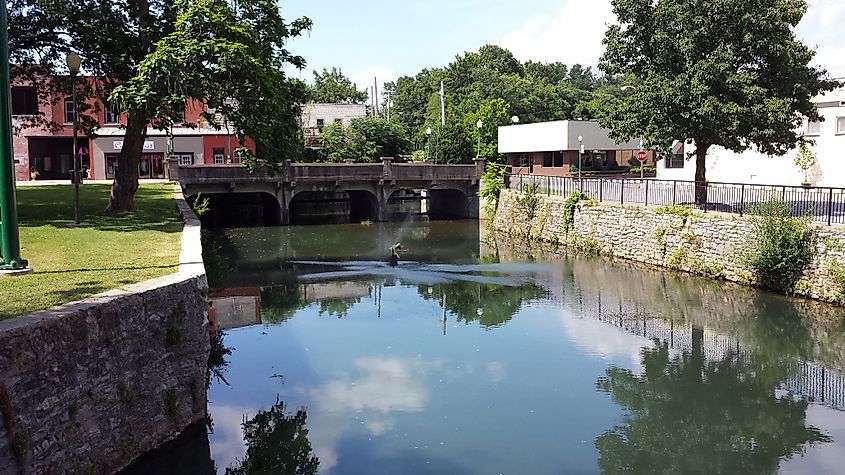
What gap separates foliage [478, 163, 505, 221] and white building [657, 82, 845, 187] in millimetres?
9208

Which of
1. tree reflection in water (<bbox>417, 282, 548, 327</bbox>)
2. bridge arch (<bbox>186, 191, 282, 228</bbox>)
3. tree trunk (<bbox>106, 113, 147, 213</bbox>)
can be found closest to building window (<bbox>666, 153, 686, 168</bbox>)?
bridge arch (<bbox>186, 191, 282, 228</bbox>)

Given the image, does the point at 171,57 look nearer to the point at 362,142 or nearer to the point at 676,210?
the point at 676,210

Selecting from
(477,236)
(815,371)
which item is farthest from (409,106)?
(815,371)

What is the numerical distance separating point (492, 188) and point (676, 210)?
58.3 ft

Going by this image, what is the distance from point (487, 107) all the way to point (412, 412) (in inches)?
2205

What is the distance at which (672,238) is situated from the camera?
25953mm

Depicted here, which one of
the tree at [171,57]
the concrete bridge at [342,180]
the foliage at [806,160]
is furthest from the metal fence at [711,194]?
the tree at [171,57]

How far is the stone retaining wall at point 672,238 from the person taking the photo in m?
20.0

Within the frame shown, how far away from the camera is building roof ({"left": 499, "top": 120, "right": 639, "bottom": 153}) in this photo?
168ft

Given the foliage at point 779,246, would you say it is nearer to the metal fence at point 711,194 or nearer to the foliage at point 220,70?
the metal fence at point 711,194

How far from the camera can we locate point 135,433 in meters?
10.1

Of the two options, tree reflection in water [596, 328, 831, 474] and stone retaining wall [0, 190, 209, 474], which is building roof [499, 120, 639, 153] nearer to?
tree reflection in water [596, 328, 831, 474]

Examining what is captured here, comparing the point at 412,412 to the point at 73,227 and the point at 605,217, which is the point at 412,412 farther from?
the point at 605,217

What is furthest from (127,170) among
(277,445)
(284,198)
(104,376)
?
(284,198)
